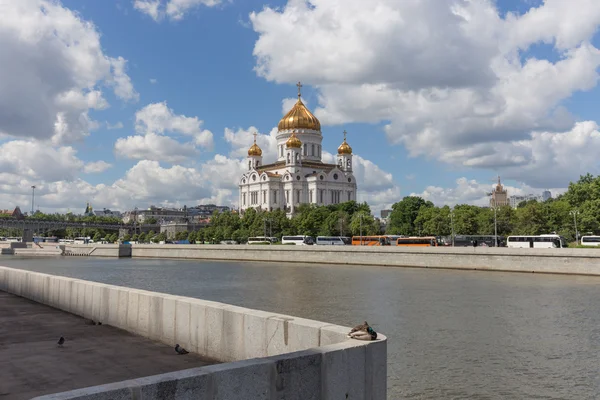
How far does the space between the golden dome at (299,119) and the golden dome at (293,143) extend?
12.0 feet

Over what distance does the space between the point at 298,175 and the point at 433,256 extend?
208 ft

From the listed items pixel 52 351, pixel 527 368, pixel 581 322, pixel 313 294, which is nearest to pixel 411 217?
pixel 313 294

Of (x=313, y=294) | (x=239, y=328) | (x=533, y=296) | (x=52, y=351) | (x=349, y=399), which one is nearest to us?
(x=349, y=399)

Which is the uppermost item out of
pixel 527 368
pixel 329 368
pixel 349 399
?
pixel 329 368

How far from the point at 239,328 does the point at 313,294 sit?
65.6ft

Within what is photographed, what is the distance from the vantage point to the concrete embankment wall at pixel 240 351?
4.60 m

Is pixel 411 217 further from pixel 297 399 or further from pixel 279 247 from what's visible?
pixel 297 399

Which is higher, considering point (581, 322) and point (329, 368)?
point (329, 368)

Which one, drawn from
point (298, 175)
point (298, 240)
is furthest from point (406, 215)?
point (298, 175)

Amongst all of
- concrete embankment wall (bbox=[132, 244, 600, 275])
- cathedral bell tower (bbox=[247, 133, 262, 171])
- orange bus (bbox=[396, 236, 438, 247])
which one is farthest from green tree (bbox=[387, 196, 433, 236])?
cathedral bell tower (bbox=[247, 133, 262, 171])

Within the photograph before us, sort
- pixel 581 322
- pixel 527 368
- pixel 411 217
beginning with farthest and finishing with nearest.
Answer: pixel 411 217 < pixel 581 322 < pixel 527 368

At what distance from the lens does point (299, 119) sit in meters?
108

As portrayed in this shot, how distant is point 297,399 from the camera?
5277mm

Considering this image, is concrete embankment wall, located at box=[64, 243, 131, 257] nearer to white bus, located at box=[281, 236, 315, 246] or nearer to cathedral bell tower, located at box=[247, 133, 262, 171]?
white bus, located at box=[281, 236, 315, 246]
